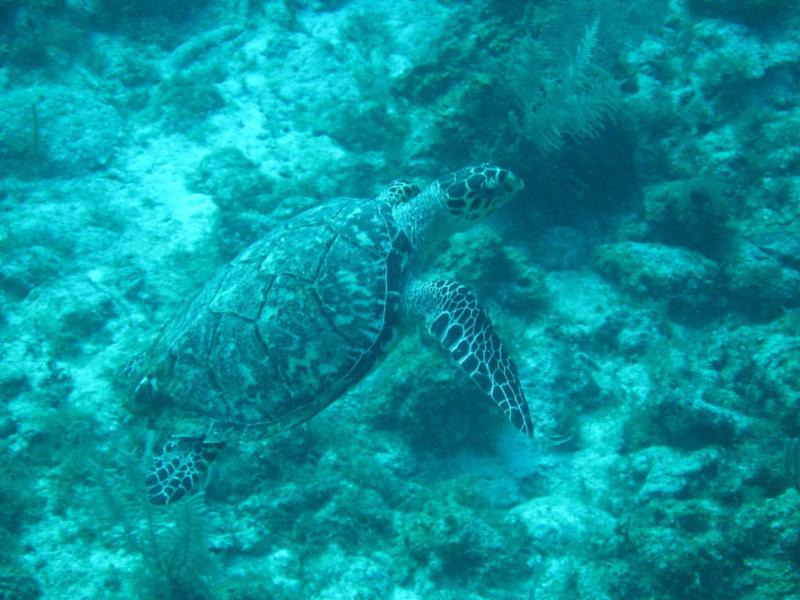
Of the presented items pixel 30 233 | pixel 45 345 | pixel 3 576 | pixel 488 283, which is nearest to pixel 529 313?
pixel 488 283

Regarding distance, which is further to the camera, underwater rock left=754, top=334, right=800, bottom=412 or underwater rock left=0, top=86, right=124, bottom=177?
underwater rock left=0, top=86, right=124, bottom=177

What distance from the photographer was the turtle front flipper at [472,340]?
3.62 meters

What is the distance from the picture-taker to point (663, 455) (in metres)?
3.97

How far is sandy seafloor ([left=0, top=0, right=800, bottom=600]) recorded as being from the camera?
336cm

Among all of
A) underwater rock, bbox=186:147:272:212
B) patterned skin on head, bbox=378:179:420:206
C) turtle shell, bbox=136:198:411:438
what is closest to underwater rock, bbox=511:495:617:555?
turtle shell, bbox=136:198:411:438

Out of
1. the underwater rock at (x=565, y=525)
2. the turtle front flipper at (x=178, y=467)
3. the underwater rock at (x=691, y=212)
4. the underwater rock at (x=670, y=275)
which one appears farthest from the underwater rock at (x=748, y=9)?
the turtle front flipper at (x=178, y=467)

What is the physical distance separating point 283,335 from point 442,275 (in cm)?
205

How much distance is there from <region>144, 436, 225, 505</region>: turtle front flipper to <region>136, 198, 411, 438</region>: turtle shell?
25 cm

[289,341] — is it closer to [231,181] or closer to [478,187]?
[478,187]

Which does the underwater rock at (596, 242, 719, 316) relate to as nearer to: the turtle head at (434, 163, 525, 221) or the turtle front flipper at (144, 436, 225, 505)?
the turtle head at (434, 163, 525, 221)

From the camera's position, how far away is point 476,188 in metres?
4.49

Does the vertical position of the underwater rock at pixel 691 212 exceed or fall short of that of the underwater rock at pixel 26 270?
it exceeds it

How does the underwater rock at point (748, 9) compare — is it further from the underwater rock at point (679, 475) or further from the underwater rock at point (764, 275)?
the underwater rock at point (679, 475)

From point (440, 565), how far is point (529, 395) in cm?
179
